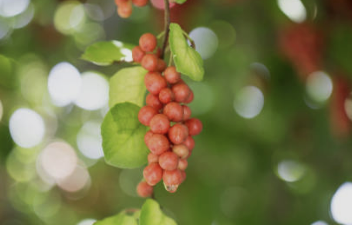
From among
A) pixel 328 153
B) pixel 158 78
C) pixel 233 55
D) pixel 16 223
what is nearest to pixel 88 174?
pixel 16 223

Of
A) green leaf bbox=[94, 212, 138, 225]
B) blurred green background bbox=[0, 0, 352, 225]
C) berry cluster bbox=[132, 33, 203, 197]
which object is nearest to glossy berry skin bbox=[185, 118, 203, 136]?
berry cluster bbox=[132, 33, 203, 197]

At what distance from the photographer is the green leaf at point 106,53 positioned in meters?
0.41

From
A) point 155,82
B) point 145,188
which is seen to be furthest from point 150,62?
point 145,188

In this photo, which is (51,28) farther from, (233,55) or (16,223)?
(16,223)

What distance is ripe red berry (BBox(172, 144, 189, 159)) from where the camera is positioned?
0.36 metres

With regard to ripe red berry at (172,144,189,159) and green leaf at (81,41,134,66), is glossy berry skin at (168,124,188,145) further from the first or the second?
green leaf at (81,41,134,66)

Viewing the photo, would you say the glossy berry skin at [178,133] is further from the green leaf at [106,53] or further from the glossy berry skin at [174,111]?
the green leaf at [106,53]

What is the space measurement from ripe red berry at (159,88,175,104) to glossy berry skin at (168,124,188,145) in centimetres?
3

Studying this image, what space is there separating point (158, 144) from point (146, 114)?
0.03 metres

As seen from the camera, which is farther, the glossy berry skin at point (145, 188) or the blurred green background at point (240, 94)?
the blurred green background at point (240, 94)

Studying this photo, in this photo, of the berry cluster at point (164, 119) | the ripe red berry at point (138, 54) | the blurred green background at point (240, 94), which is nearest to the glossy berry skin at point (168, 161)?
the berry cluster at point (164, 119)

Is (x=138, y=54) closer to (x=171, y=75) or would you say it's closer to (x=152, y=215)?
(x=171, y=75)

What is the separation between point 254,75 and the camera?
1149 mm

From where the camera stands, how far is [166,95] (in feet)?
1.21
